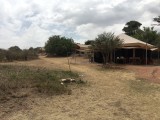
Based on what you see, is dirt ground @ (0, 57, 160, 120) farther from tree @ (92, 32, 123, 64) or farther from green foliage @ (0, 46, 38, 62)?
green foliage @ (0, 46, 38, 62)

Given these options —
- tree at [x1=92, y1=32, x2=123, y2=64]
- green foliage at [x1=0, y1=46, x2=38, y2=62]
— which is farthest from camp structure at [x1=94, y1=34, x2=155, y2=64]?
green foliage at [x1=0, y1=46, x2=38, y2=62]

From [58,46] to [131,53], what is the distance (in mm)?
21475

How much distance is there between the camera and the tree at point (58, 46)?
56703 mm

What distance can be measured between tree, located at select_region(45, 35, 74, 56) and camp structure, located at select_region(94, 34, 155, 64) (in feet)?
65.7

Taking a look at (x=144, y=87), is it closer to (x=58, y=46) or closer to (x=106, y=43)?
(x=106, y=43)

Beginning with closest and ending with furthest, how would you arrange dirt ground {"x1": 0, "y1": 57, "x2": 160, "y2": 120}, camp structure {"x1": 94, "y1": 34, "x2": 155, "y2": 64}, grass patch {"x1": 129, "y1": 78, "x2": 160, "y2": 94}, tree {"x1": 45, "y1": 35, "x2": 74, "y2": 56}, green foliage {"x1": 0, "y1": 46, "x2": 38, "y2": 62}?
dirt ground {"x1": 0, "y1": 57, "x2": 160, "y2": 120}, grass patch {"x1": 129, "y1": 78, "x2": 160, "y2": 94}, camp structure {"x1": 94, "y1": 34, "x2": 155, "y2": 64}, green foliage {"x1": 0, "y1": 46, "x2": 38, "y2": 62}, tree {"x1": 45, "y1": 35, "x2": 74, "y2": 56}

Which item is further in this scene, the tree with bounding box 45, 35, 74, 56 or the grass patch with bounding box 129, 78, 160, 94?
the tree with bounding box 45, 35, 74, 56

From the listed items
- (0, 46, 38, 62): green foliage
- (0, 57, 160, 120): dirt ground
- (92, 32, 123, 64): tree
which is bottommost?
(0, 57, 160, 120): dirt ground

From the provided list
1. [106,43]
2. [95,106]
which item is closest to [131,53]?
[106,43]

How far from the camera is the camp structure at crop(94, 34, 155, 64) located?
1383 inches

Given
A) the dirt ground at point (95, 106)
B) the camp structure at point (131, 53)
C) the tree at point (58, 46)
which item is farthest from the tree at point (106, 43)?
the tree at point (58, 46)

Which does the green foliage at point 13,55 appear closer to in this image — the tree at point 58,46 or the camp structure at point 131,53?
the camp structure at point 131,53

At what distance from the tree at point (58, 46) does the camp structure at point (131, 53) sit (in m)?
20.0

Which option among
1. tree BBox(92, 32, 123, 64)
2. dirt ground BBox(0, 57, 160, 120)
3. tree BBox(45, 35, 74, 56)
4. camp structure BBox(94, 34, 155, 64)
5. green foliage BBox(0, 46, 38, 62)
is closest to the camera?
dirt ground BBox(0, 57, 160, 120)
